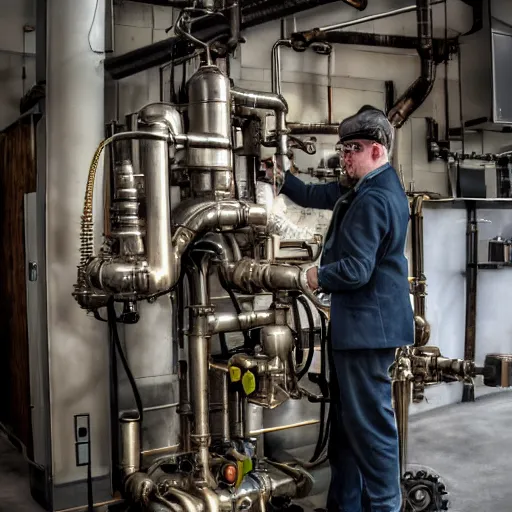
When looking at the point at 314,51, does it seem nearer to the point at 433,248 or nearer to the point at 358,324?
the point at 433,248

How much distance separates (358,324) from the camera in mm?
2418

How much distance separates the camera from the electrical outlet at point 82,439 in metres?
2.91

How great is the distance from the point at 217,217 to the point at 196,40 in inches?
31.7

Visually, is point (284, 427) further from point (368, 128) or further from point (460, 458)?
point (368, 128)

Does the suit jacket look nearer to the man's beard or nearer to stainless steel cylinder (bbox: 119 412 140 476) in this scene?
the man's beard

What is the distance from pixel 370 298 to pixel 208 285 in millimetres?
732

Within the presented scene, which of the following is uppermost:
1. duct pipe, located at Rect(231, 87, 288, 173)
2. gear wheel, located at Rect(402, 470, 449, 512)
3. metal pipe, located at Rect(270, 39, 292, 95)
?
metal pipe, located at Rect(270, 39, 292, 95)

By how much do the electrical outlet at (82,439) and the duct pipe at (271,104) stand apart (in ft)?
5.05

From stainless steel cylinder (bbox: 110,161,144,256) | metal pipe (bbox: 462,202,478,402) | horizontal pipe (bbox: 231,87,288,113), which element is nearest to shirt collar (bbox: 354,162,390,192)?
horizontal pipe (bbox: 231,87,288,113)

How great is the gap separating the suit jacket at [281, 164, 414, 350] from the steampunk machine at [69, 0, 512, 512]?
0.22 m

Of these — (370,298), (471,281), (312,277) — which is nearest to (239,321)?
(312,277)

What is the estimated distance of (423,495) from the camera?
2.90m

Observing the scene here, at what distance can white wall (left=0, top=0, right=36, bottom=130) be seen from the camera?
3789 millimetres

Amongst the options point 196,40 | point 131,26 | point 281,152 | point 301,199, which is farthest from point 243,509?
point 131,26
